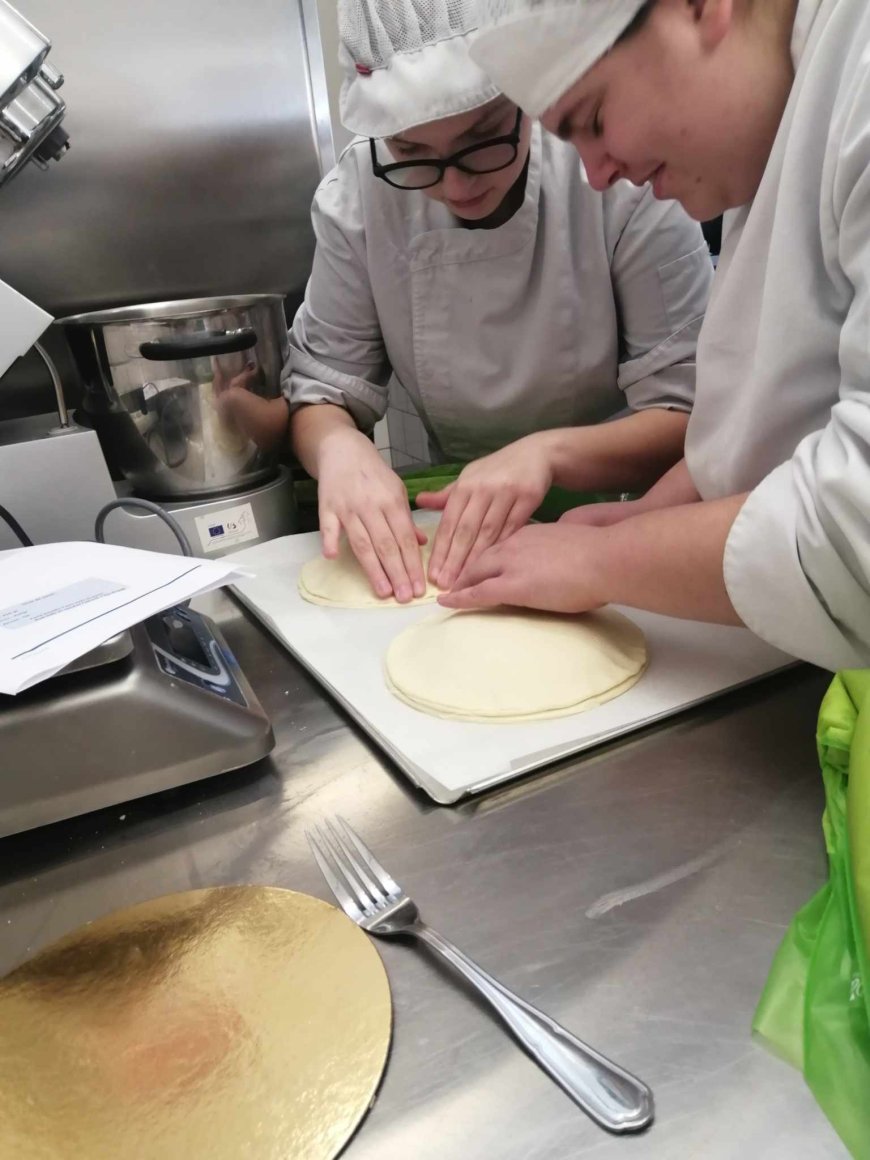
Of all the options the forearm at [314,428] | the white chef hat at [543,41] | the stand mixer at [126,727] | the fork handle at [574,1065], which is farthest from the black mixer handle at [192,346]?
the fork handle at [574,1065]

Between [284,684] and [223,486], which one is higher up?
[223,486]

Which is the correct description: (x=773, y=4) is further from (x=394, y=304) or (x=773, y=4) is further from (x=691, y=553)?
(x=394, y=304)

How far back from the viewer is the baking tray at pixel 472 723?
614 mm

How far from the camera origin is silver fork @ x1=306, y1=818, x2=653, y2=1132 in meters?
0.36

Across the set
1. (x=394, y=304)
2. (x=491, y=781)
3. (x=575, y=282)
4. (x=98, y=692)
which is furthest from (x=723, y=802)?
(x=394, y=304)

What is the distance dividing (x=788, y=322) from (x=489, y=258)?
0.59 meters


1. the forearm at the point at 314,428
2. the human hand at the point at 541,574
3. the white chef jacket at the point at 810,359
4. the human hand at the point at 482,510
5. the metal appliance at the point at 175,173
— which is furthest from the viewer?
the metal appliance at the point at 175,173

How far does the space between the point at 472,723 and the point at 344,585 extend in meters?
0.35

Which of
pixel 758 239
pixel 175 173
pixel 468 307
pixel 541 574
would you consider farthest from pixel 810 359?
pixel 175 173

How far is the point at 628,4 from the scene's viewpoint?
0.51 metres

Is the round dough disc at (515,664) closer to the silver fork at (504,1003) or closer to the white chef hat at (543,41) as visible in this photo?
the silver fork at (504,1003)

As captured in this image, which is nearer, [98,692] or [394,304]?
[98,692]

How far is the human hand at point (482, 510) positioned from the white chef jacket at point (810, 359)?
0.33 metres

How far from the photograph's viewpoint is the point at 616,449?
1070mm
